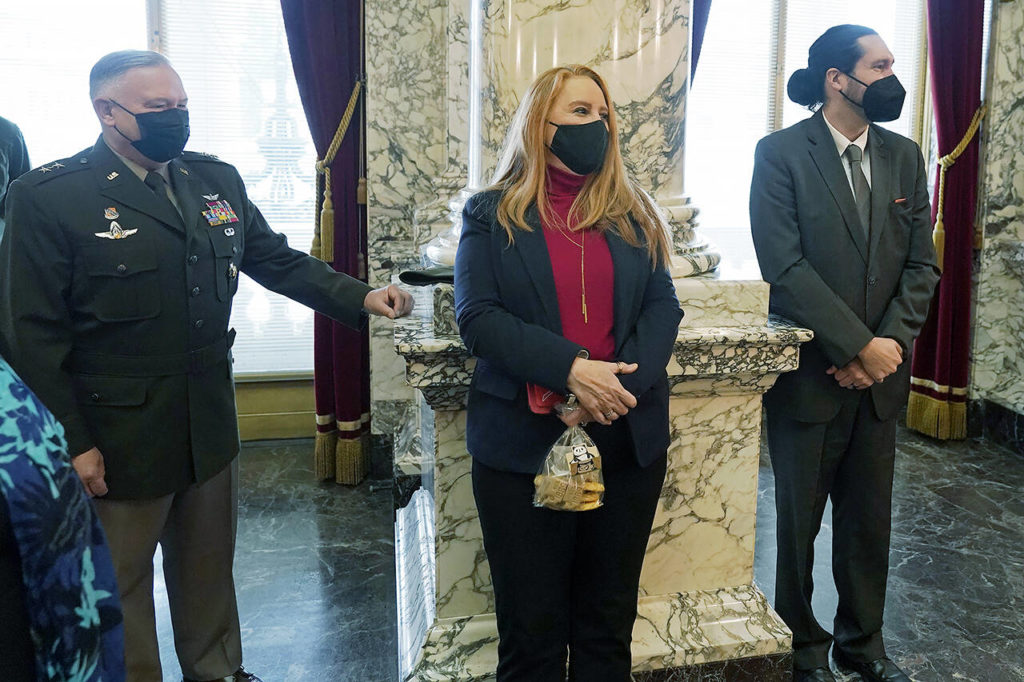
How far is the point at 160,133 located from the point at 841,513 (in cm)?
204

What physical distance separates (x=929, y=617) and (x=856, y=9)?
348cm

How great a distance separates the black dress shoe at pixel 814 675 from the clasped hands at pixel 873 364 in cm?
79

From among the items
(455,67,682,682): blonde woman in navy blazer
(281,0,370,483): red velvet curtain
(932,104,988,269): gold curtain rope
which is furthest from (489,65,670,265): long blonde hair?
(932,104,988,269): gold curtain rope

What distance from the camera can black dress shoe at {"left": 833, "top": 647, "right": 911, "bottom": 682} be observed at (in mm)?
2413

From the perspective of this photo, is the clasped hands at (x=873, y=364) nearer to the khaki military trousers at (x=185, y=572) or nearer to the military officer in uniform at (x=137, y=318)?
the military officer in uniform at (x=137, y=318)

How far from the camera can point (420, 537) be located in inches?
110

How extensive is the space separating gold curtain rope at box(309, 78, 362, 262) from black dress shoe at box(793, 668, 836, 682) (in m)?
2.62

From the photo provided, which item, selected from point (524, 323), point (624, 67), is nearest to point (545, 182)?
point (524, 323)

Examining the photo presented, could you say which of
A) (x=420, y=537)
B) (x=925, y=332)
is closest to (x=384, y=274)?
(x=420, y=537)

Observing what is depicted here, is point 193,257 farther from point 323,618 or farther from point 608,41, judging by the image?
point 323,618

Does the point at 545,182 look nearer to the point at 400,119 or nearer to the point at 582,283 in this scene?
the point at 582,283

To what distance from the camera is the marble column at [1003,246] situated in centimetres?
461

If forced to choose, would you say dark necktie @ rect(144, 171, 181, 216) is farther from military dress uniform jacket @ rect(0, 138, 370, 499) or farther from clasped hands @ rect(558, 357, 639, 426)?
clasped hands @ rect(558, 357, 639, 426)

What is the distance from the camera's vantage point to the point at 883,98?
2.37 metres
